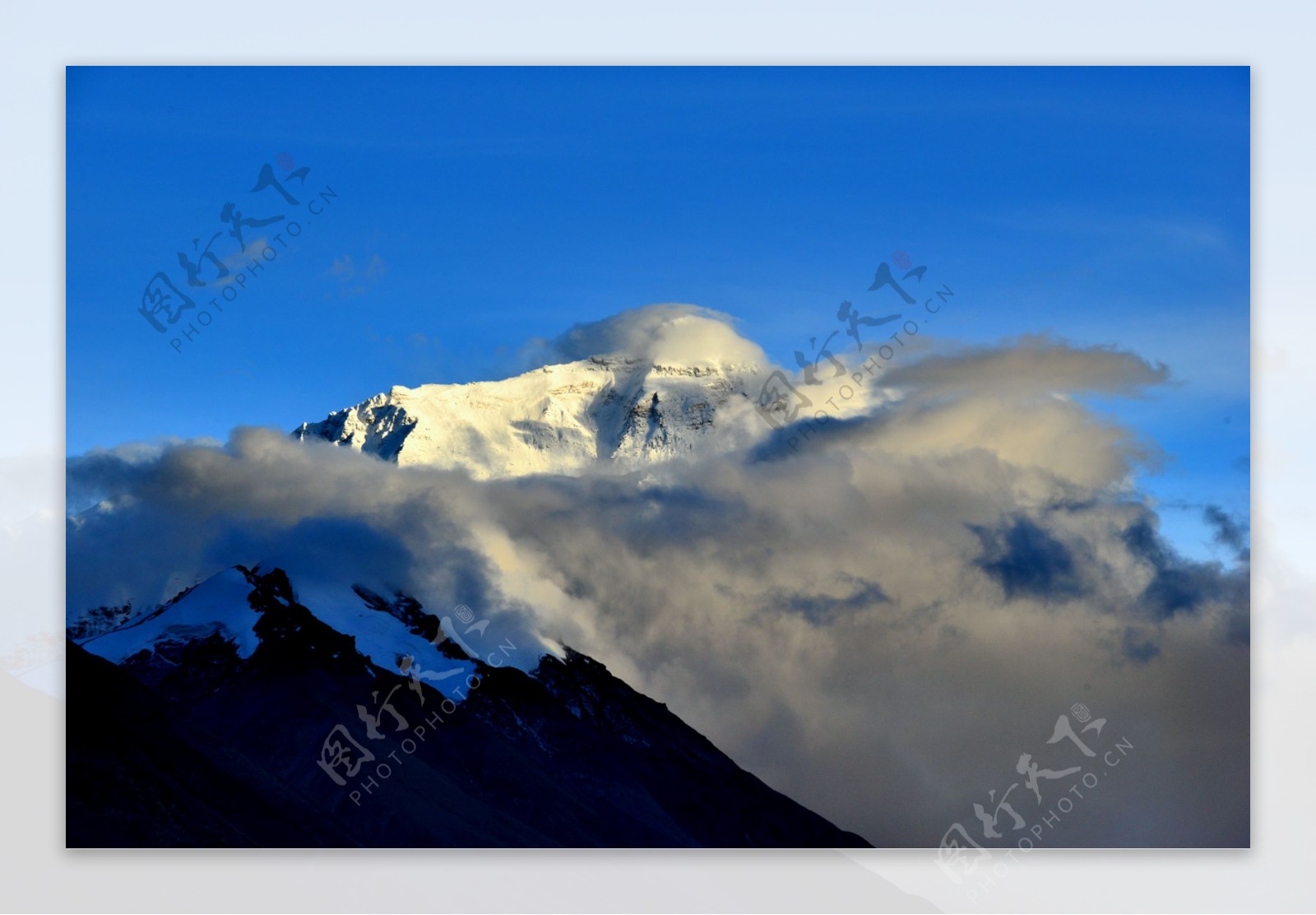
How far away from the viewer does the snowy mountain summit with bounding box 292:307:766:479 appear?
544 cm

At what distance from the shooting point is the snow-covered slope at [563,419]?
5.44 meters

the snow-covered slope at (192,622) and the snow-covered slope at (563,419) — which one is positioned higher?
the snow-covered slope at (563,419)

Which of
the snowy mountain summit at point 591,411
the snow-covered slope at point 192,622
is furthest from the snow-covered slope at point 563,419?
the snow-covered slope at point 192,622

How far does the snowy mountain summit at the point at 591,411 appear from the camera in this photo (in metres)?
5.44

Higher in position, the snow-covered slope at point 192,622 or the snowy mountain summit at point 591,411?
the snowy mountain summit at point 591,411

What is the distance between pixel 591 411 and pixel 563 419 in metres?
0.14

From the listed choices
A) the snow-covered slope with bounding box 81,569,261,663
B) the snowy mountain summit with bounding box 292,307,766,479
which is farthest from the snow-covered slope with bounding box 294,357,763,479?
the snow-covered slope with bounding box 81,569,261,663

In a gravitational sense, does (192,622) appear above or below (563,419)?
below

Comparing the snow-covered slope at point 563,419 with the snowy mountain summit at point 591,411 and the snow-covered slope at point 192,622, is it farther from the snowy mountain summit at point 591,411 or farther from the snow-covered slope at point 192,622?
the snow-covered slope at point 192,622

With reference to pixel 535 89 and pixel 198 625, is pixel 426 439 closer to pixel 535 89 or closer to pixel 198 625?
pixel 198 625

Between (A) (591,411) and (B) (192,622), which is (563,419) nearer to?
(A) (591,411)

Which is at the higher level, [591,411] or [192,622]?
[591,411]

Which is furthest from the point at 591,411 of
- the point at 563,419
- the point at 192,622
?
the point at 192,622

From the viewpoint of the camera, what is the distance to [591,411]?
5.51 meters
